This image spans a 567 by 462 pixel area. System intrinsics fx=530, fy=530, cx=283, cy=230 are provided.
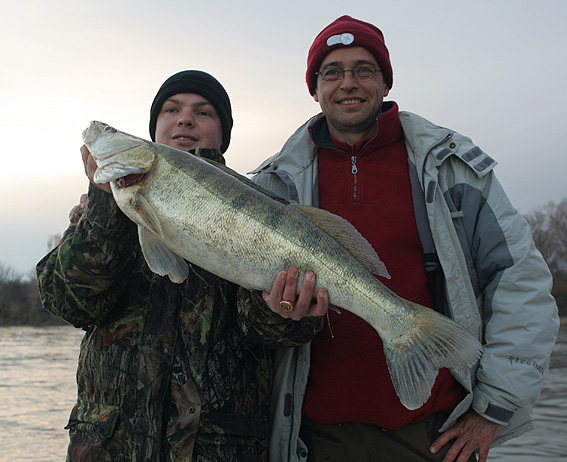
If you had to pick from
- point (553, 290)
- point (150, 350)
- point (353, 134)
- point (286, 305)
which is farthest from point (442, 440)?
point (553, 290)

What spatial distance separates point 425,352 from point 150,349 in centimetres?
148

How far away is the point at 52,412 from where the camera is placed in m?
12.1

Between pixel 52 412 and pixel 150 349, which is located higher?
pixel 150 349

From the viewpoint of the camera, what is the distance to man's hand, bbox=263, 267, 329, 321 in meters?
2.75

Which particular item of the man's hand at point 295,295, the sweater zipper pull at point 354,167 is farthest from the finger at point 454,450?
the sweater zipper pull at point 354,167

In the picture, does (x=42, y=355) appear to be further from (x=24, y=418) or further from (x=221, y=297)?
(x=221, y=297)

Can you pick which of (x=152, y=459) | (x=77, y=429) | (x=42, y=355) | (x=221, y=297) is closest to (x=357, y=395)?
(x=221, y=297)

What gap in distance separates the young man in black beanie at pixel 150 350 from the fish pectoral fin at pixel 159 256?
15cm

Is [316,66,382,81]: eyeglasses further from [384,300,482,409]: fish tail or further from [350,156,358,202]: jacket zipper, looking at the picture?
[384,300,482,409]: fish tail

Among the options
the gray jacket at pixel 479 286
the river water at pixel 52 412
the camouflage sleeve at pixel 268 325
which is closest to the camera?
the camouflage sleeve at pixel 268 325

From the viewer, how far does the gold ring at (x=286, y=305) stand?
110 inches

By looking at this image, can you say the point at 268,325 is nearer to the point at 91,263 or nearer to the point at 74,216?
the point at 91,263

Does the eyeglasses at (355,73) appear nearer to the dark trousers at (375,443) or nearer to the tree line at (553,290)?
the dark trousers at (375,443)

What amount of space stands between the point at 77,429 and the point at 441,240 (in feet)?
7.74
